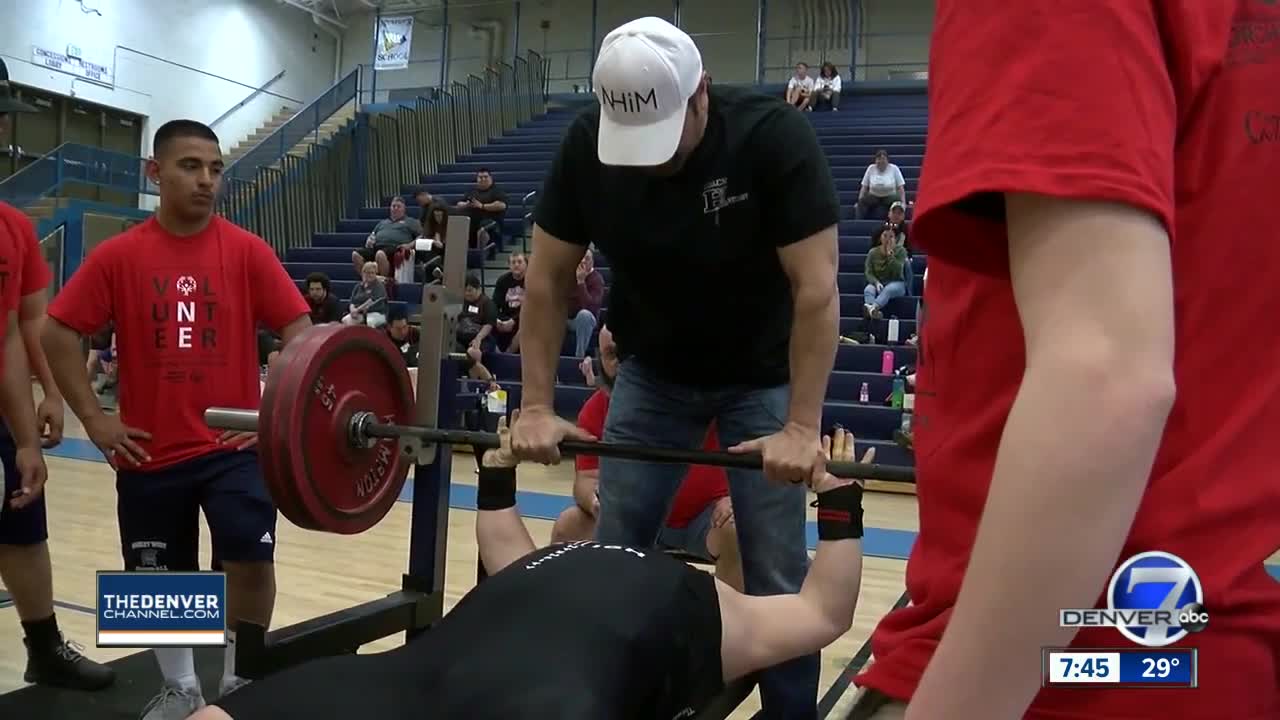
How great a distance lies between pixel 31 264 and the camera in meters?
2.85

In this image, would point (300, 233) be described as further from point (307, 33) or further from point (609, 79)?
point (609, 79)

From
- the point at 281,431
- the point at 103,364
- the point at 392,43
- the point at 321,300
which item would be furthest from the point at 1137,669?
the point at 392,43

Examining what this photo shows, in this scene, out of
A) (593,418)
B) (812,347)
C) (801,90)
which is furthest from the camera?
(801,90)

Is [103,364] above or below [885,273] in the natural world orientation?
below

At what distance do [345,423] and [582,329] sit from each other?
5705 mm

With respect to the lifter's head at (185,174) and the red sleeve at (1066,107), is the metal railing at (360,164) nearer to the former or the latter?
the lifter's head at (185,174)

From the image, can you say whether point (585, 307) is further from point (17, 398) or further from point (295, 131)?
point (295, 131)

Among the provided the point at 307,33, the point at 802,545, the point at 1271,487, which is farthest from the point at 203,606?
the point at 307,33

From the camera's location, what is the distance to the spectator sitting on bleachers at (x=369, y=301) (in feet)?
27.1

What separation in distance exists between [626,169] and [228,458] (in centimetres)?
140

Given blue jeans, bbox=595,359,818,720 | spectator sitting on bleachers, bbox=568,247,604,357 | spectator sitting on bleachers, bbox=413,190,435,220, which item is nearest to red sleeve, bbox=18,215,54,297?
blue jeans, bbox=595,359,818,720

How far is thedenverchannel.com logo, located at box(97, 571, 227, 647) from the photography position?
2.09 m

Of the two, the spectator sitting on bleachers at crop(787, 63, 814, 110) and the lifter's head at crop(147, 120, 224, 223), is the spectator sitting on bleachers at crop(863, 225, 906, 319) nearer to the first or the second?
the spectator sitting on bleachers at crop(787, 63, 814, 110)

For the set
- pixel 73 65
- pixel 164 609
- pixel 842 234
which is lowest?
pixel 164 609
